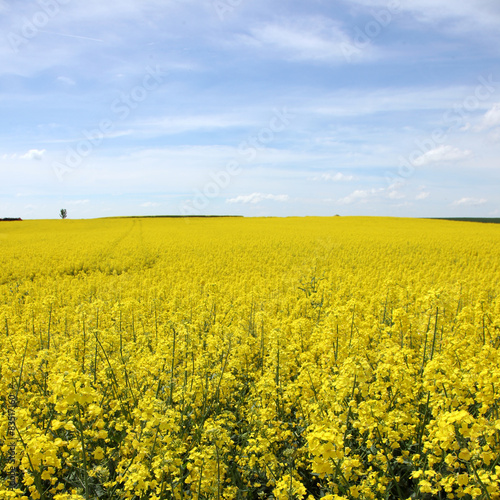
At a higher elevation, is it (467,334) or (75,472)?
(467,334)

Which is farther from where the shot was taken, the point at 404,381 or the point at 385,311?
the point at 385,311

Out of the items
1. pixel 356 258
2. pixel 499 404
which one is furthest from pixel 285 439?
pixel 356 258

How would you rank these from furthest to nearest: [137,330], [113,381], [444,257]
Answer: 1. [444,257]
2. [137,330]
3. [113,381]

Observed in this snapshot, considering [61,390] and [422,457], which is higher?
[61,390]

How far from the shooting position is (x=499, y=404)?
12.0ft

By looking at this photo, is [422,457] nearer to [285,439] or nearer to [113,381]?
[285,439]

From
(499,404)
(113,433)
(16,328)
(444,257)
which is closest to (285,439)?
(113,433)

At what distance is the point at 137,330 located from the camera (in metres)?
7.28

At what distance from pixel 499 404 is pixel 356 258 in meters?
16.2

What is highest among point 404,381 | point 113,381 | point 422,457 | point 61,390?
point 61,390

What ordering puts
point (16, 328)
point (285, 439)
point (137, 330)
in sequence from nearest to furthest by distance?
point (285, 439), point (137, 330), point (16, 328)

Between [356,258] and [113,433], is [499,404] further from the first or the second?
[356,258]

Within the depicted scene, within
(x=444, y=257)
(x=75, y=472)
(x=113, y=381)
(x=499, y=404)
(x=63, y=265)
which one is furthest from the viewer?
(x=444, y=257)

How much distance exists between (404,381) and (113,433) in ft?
11.3
